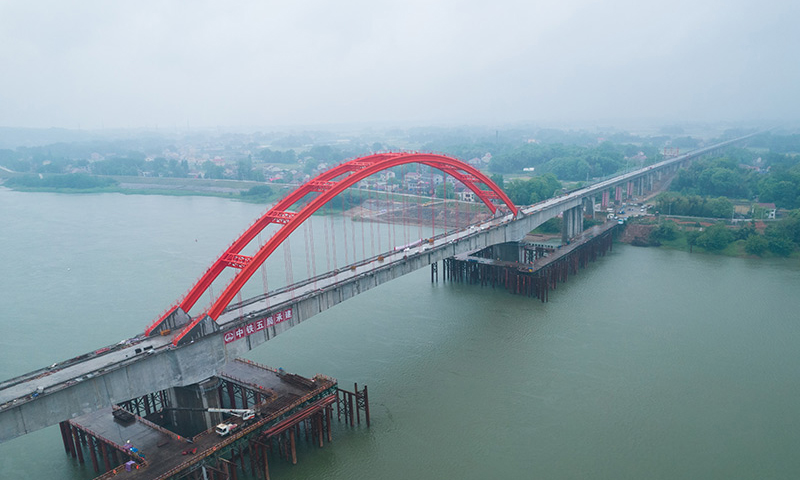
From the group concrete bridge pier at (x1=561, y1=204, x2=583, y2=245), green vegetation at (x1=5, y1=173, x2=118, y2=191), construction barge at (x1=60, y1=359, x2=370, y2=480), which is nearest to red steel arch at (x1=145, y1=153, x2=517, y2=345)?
construction barge at (x1=60, y1=359, x2=370, y2=480)

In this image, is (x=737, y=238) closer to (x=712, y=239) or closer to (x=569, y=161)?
(x=712, y=239)

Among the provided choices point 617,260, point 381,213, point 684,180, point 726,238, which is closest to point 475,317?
point 617,260

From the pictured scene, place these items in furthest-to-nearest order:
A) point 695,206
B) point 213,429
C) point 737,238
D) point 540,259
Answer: point 695,206
point 737,238
point 540,259
point 213,429

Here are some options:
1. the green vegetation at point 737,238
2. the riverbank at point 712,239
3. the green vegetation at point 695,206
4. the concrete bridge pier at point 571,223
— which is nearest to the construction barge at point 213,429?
the concrete bridge pier at point 571,223

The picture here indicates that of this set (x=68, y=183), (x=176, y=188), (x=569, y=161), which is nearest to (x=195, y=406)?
(x=176, y=188)

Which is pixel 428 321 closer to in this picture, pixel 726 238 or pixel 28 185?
pixel 726 238

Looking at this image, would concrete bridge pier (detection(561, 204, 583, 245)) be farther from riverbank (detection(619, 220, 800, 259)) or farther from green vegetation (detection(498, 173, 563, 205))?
green vegetation (detection(498, 173, 563, 205))
